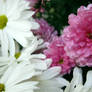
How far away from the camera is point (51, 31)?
33.8 inches

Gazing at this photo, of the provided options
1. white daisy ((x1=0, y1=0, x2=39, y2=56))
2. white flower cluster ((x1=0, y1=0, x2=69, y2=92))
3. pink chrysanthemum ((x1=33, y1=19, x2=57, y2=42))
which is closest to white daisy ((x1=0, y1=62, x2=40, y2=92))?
white flower cluster ((x1=0, y1=0, x2=69, y2=92))

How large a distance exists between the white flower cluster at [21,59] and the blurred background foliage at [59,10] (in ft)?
0.61

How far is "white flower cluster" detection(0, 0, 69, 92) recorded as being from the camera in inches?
19.1

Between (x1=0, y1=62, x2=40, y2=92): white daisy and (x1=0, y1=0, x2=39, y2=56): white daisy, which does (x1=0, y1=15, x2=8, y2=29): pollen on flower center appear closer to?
(x1=0, y1=0, x2=39, y2=56): white daisy

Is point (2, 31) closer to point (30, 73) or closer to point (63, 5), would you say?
point (30, 73)

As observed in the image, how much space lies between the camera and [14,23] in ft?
2.15

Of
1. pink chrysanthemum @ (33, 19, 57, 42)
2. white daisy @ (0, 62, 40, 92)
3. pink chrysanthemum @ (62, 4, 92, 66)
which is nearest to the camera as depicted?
white daisy @ (0, 62, 40, 92)

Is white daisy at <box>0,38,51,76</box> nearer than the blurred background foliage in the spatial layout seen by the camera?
Yes

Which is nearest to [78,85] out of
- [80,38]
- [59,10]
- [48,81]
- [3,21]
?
[48,81]

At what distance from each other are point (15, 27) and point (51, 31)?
22 centimetres

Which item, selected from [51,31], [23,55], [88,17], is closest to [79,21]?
[88,17]

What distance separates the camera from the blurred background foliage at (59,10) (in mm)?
847

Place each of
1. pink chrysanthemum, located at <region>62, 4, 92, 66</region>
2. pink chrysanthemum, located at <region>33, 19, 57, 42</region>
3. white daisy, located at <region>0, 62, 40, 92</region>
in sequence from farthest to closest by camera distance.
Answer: pink chrysanthemum, located at <region>33, 19, 57, 42</region>, pink chrysanthemum, located at <region>62, 4, 92, 66</region>, white daisy, located at <region>0, 62, 40, 92</region>

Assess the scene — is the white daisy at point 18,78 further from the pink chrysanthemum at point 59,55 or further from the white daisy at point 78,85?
the pink chrysanthemum at point 59,55
